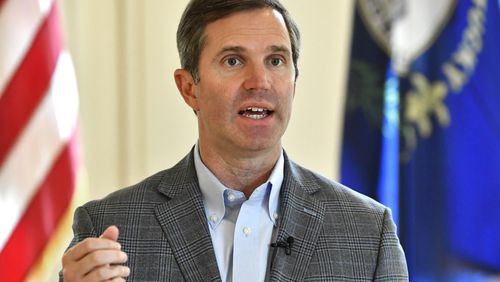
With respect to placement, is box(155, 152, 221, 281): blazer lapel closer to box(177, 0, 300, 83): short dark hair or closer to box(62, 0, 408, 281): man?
box(62, 0, 408, 281): man

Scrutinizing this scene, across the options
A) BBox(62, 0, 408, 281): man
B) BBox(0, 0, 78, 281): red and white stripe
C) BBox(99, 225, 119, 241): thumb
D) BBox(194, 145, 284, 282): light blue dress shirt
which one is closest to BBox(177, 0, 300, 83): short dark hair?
BBox(62, 0, 408, 281): man

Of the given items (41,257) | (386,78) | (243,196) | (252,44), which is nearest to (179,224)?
(243,196)

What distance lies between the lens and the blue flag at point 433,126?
3.85 metres

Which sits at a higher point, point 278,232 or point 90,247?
point 278,232

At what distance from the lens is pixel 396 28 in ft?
12.9

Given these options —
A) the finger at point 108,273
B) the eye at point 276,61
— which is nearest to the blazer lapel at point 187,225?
the finger at point 108,273

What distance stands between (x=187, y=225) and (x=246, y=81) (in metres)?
0.36

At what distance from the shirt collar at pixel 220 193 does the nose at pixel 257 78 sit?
8.8 inches

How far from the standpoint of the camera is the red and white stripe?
3.25m

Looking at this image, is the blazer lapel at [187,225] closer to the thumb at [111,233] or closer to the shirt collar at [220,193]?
the shirt collar at [220,193]

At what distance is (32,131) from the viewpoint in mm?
3311

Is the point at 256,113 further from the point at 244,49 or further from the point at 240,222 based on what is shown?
the point at 240,222

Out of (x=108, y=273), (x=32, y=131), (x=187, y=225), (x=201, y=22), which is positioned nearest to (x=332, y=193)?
(x=187, y=225)

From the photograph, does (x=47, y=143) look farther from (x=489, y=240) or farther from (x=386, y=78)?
(x=489, y=240)
